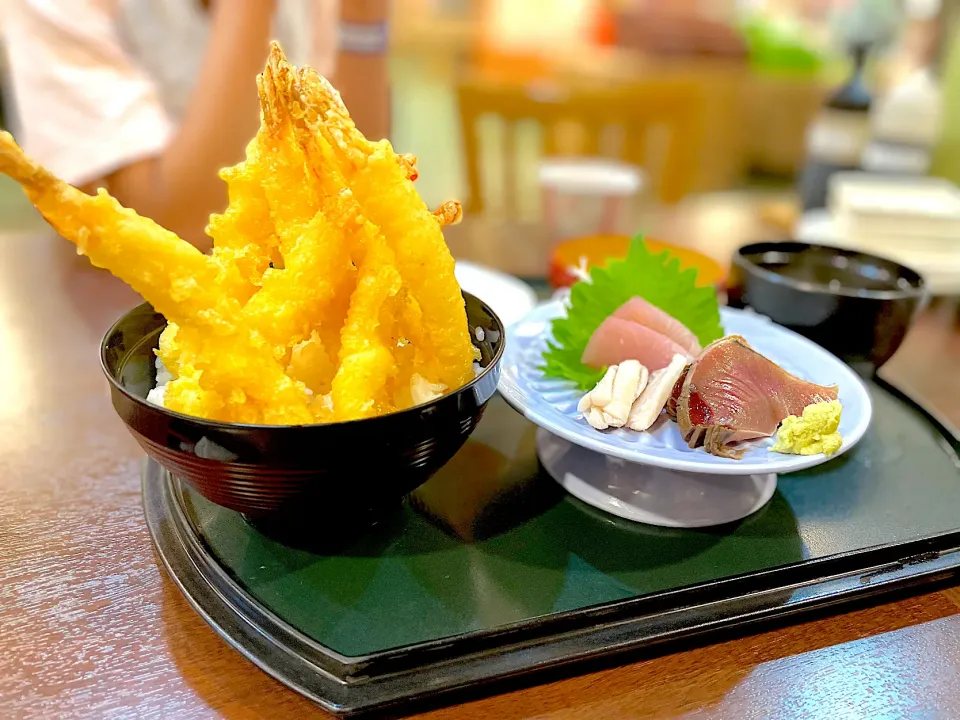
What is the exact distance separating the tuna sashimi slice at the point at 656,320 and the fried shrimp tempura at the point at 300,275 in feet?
0.97

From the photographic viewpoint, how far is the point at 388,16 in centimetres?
199

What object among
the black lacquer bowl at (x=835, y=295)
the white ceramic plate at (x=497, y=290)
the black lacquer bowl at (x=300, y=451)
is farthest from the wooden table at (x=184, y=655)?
the white ceramic plate at (x=497, y=290)

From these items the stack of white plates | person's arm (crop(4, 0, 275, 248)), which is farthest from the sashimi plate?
person's arm (crop(4, 0, 275, 248))

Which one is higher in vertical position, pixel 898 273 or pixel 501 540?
pixel 898 273

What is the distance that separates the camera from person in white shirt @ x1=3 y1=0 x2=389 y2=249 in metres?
1.76

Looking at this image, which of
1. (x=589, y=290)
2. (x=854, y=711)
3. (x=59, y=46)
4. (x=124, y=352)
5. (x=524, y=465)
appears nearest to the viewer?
(x=854, y=711)

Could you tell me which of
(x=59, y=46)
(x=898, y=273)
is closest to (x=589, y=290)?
(x=898, y=273)

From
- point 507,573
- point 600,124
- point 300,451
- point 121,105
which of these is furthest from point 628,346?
point 600,124

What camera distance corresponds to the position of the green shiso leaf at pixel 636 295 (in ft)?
3.18

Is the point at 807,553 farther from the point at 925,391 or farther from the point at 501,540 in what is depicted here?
the point at 925,391

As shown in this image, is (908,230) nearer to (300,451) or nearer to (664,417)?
(664,417)

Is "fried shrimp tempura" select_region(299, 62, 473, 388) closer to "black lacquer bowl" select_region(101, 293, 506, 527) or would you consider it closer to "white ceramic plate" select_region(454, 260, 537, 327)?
"black lacquer bowl" select_region(101, 293, 506, 527)

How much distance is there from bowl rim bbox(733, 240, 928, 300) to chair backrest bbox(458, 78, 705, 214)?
1.18m

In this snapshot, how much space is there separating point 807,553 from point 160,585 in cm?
68
